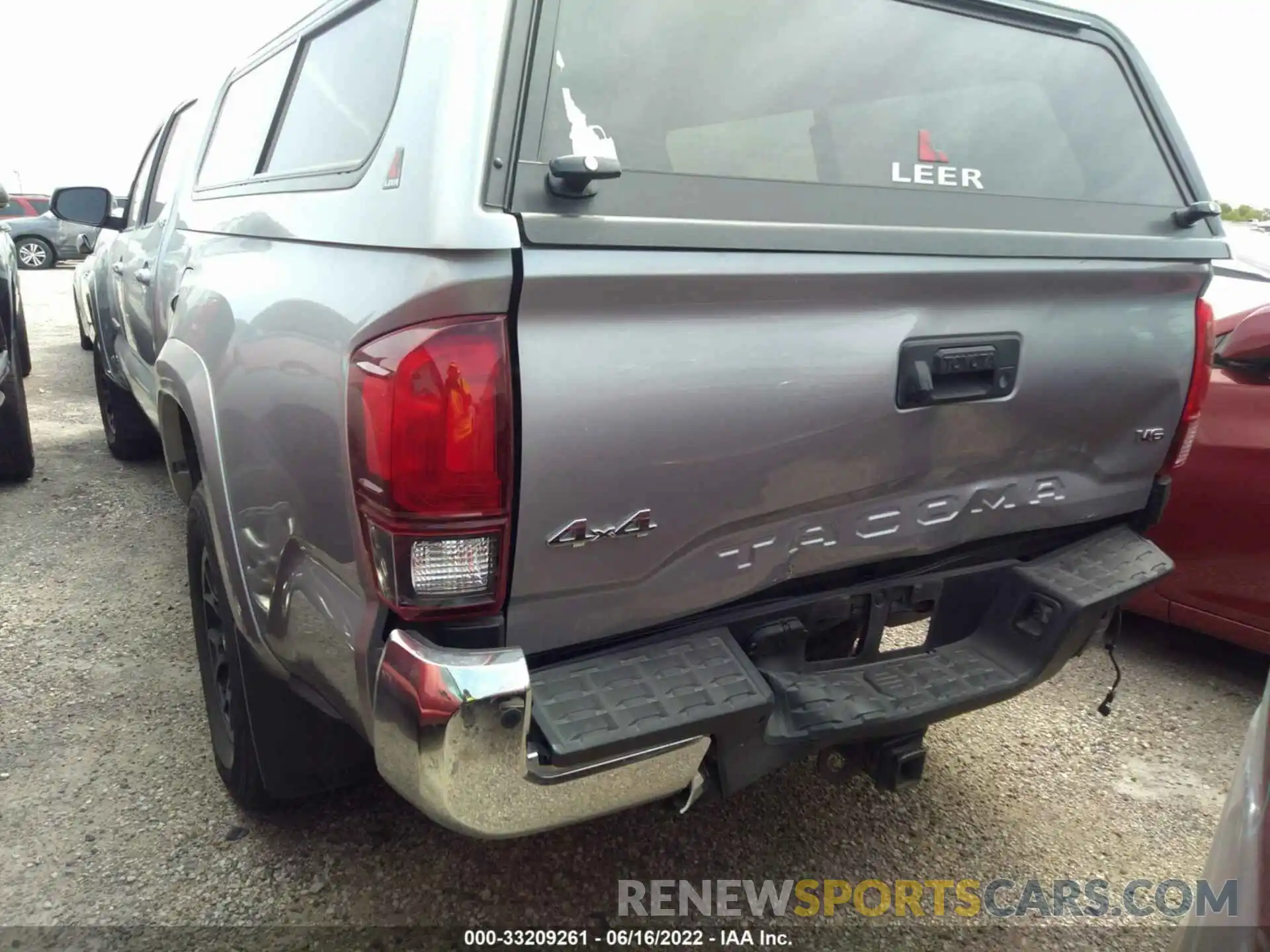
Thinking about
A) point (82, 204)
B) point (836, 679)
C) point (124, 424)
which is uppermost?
point (82, 204)

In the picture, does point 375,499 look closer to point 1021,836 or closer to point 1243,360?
point 1021,836

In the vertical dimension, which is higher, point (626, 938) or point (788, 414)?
point (788, 414)

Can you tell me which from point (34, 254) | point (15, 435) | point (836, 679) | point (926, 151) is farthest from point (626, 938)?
point (34, 254)

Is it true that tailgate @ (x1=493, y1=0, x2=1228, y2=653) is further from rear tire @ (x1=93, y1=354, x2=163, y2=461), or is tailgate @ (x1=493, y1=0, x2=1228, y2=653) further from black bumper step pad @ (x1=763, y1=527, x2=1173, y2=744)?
rear tire @ (x1=93, y1=354, x2=163, y2=461)

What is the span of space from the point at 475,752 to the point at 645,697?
320 mm

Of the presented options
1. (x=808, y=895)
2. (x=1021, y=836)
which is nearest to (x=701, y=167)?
(x=808, y=895)

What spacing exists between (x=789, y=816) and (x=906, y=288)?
1.48 m

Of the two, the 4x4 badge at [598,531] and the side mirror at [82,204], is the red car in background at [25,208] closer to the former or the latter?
the side mirror at [82,204]

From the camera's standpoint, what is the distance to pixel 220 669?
265cm

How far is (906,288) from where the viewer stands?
188 centimetres

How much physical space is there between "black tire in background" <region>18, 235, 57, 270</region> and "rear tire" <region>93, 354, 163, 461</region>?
15.3m

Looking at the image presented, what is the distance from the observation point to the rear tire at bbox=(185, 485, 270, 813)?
2.30m

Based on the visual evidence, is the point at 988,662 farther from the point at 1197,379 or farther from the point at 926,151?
the point at 926,151

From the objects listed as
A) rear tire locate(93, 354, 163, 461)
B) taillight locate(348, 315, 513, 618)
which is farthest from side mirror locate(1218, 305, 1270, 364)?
rear tire locate(93, 354, 163, 461)
